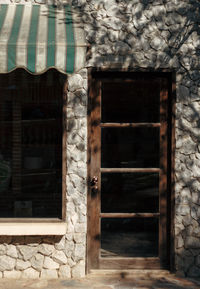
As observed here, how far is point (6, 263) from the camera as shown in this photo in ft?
20.6

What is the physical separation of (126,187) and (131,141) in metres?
0.67

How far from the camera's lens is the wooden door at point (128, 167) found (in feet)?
21.2

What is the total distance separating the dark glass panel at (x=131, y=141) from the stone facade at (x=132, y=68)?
34cm

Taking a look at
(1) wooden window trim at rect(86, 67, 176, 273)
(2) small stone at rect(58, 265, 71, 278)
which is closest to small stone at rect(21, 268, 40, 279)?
(2) small stone at rect(58, 265, 71, 278)

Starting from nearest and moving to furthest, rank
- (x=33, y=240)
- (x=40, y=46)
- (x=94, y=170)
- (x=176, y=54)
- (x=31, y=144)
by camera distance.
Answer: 1. (x=40, y=46)
2. (x=33, y=240)
3. (x=176, y=54)
4. (x=94, y=170)
5. (x=31, y=144)

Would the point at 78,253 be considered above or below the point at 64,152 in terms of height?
below

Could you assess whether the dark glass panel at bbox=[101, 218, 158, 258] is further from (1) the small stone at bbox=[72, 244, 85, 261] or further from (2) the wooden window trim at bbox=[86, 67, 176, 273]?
(1) the small stone at bbox=[72, 244, 85, 261]

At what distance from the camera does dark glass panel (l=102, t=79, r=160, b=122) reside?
6484 millimetres

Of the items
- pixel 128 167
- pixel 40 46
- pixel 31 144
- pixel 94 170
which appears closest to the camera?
pixel 40 46

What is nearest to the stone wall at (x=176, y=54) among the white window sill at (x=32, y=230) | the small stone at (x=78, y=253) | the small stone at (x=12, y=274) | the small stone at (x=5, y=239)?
the small stone at (x=78, y=253)

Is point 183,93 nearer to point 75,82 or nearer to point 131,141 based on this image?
point 131,141

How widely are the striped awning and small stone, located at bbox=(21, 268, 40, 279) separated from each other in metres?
2.74

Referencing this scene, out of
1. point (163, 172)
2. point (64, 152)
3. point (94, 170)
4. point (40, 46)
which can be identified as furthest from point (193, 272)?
point (40, 46)

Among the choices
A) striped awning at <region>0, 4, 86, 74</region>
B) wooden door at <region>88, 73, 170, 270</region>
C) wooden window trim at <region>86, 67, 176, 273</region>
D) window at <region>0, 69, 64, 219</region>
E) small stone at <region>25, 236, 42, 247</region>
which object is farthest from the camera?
window at <region>0, 69, 64, 219</region>
